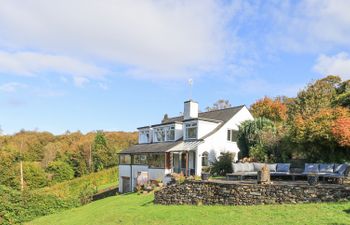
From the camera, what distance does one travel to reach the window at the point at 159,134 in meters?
37.1

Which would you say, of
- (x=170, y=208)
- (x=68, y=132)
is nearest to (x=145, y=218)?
(x=170, y=208)

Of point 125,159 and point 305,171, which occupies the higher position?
point 305,171

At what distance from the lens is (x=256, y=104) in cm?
4703

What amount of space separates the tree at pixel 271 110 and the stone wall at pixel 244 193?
25.2 metres

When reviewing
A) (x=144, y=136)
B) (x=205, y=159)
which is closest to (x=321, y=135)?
(x=205, y=159)

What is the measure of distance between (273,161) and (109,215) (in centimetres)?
1358

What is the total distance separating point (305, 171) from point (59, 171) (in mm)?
45011

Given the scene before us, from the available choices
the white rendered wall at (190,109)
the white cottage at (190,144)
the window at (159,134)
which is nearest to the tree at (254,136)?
the white cottage at (190,144)

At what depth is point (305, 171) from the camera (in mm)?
20078

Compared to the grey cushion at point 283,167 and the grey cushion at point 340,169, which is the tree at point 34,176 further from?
the grey cushion at point 340,169

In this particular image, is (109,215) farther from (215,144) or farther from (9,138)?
(9,138)

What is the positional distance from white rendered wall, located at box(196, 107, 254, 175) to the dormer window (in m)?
1.58

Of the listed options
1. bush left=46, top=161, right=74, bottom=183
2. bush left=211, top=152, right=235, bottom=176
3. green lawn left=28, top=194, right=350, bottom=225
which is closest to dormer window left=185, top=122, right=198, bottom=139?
bush left=211, top=152, right=235, bottom=176

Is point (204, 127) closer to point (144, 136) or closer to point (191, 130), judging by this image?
point (191, 130)
